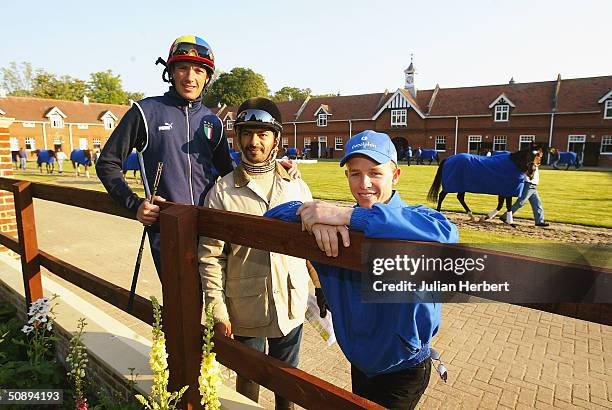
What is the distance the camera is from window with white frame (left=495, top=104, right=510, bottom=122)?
3466 cm

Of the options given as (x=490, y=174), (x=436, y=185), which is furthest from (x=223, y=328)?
(x=436, y=185)

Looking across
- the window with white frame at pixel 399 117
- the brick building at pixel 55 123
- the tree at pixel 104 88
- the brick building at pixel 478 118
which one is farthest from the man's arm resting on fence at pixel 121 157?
the tree at pixel 104 88

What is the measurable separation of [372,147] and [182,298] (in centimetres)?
110

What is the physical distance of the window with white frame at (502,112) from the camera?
114 feet

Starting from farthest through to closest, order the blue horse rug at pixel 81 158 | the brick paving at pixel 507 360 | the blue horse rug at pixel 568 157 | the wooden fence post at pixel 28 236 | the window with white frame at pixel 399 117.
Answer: the window with white frame at pixel 399 117
the blue horse rug at pixel 568 157
the blue horse rug at pixel 81 158
the wooden fence post at pixel 28 236
the brick paving at pixel 507 360

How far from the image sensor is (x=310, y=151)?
45750 millimetres

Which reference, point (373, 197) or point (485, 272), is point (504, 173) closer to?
point (373, 197)

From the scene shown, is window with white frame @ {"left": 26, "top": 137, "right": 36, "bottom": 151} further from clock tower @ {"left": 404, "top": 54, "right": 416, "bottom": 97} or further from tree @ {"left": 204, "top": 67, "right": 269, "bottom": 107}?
clock tower @ {"left": 404, "top": 54, "right": 416, "bottom": 97}

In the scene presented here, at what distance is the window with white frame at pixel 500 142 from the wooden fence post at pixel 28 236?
3734cm

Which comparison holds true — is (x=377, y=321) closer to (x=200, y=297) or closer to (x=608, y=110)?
(x=200, y=297)

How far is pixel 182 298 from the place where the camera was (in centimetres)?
180

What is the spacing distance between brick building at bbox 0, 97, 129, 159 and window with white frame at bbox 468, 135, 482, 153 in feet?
145

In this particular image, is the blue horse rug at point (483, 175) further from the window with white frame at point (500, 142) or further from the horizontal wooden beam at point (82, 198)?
the window with white frame at point (500, 142)

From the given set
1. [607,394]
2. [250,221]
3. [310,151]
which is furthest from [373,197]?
[310,151]
